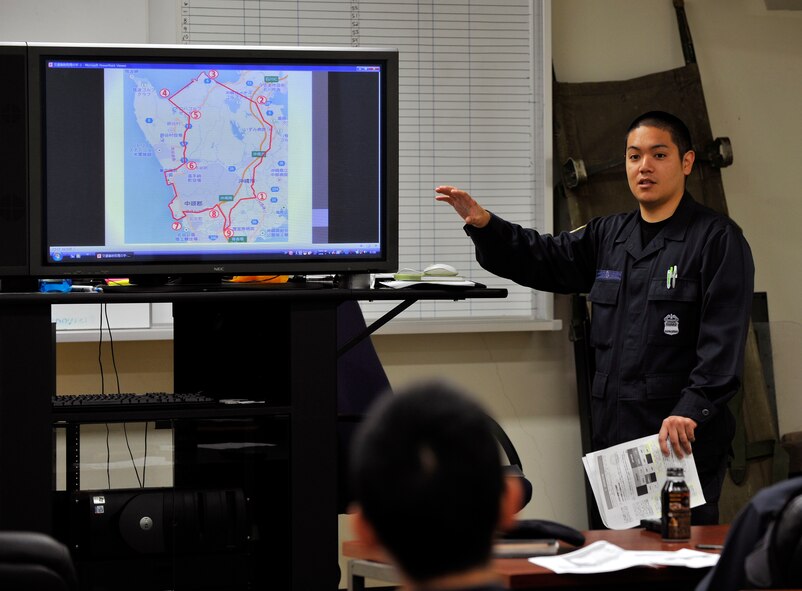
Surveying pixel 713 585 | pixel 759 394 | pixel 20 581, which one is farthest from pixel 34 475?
pixel 759 394

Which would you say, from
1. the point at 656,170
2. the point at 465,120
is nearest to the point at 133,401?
the point at 656,170

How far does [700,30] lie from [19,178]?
2807mm

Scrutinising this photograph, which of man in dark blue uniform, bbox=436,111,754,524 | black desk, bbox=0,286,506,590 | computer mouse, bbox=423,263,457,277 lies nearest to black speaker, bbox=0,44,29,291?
black desk, bbox=0,286,506,590

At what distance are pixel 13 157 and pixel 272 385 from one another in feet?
2.68

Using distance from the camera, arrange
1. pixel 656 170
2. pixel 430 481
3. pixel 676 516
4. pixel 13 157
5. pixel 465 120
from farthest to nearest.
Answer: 1. pixel 465 120
2. pixel 656 170
3. pixel 13 157
4. pixel 676 516
5. pixel 430 481

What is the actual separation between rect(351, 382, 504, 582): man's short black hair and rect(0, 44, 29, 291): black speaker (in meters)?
1.86

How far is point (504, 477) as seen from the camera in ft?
2.96

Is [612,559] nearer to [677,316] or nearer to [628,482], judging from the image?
[628,482]

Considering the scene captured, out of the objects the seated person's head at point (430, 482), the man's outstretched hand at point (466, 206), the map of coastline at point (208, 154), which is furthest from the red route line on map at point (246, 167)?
the seated person's head at point (430, 482)

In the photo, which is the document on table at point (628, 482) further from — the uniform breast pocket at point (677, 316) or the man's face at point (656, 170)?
the man's face at point (656, 170)

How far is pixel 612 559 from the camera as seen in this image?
6.08ft

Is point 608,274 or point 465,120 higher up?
point 465,120

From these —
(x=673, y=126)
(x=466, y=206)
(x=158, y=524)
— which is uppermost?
(x=673, y=126)

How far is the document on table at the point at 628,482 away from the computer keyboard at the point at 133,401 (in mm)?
979
